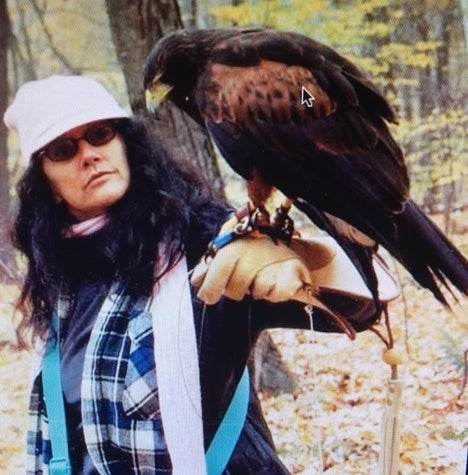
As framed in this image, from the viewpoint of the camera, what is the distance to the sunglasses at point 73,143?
1.11 meters

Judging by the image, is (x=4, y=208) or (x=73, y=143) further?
(x=4, y=208)

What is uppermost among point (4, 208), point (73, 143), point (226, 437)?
point (73, 143)

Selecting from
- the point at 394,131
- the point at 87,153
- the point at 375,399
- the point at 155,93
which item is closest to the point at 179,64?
the point at 155,93

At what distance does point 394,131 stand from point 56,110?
1.52ft

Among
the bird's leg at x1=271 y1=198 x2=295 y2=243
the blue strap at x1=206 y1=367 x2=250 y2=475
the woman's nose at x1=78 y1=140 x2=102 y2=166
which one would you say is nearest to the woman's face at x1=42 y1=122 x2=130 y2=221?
the woman's nose at x1=78 y1=140 x2=102 y2=166

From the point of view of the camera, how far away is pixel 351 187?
41.1 inches

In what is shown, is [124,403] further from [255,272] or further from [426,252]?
[426,252]

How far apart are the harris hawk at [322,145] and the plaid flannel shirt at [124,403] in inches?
9.9

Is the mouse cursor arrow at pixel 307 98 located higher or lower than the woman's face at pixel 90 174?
higher

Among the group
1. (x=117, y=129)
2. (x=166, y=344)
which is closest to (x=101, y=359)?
(x=166, y=344)

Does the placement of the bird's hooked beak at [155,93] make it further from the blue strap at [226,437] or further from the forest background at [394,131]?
the blue strap at [226,437]

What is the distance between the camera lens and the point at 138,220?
3.75 ft

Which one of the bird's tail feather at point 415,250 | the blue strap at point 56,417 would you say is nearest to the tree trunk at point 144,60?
the bird's tail feather at point 415,250

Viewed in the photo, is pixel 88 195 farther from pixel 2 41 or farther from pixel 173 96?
pixel 2 41
